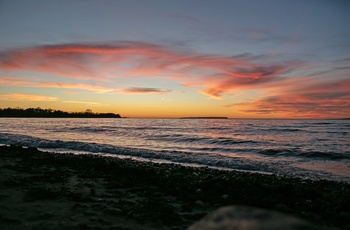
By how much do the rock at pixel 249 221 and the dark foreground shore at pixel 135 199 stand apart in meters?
2.41

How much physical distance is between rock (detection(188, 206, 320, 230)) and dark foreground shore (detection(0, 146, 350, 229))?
94.9 inches

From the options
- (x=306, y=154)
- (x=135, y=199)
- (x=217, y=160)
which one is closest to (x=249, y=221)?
(x=135, y=199)

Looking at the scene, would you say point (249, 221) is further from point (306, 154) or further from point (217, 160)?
point (306, 154)

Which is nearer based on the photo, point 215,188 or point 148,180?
point 215,188

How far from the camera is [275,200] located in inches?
241

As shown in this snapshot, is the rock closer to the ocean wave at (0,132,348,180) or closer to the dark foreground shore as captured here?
the dark foreground shore

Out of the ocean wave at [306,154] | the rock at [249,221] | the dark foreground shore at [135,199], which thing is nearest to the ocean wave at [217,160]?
the ocean wave at [306,154]

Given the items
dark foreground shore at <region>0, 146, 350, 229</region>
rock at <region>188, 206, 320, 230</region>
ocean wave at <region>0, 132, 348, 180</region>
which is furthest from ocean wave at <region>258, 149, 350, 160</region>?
rock at <region>188, 206, 320, 230</region>

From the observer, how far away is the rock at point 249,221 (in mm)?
1650

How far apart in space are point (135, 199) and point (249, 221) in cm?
438

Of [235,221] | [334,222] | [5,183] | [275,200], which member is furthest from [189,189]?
[235,221]

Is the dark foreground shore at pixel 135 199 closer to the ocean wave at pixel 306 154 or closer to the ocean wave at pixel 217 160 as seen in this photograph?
the ocean wave at pixel 217 160

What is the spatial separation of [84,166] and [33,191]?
4.53 metres

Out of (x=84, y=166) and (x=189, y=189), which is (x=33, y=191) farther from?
(x=84, y=166)
